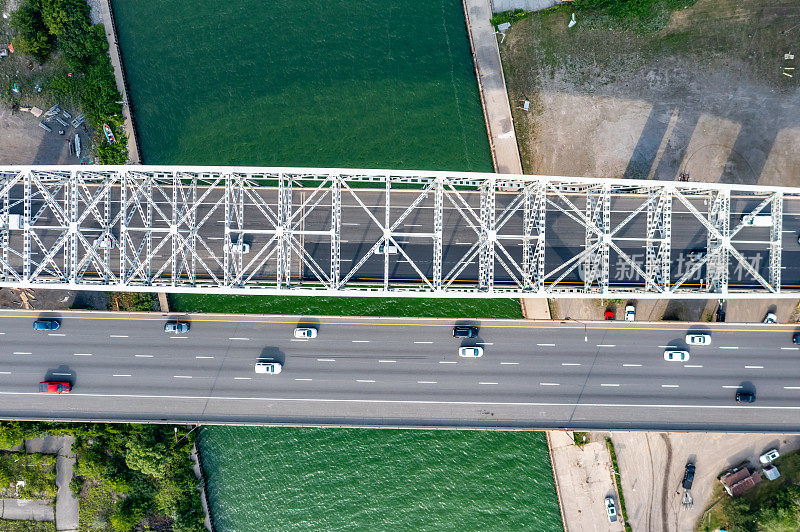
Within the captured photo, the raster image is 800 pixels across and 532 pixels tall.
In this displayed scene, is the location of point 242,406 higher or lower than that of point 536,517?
higher

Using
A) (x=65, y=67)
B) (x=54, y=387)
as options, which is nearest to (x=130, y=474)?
(x=54, y=387)

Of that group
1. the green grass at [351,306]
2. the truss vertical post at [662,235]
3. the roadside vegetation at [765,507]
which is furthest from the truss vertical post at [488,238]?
the roadside vegetation at [765,507]

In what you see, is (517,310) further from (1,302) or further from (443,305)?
(1,302)

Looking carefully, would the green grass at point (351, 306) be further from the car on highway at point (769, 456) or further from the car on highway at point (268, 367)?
the car on highway at point (769, 456)

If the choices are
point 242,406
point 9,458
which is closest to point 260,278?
point 242,406

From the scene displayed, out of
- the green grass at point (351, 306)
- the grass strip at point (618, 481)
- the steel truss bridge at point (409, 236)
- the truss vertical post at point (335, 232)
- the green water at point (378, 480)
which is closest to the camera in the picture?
the truss vertical post at point (335, 232)

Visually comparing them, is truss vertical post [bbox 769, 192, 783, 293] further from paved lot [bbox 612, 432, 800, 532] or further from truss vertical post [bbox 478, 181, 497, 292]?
truss vertical post [bbox 478, 181, 497, 292]

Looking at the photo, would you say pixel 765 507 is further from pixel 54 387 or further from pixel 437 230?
pixel 54 387
